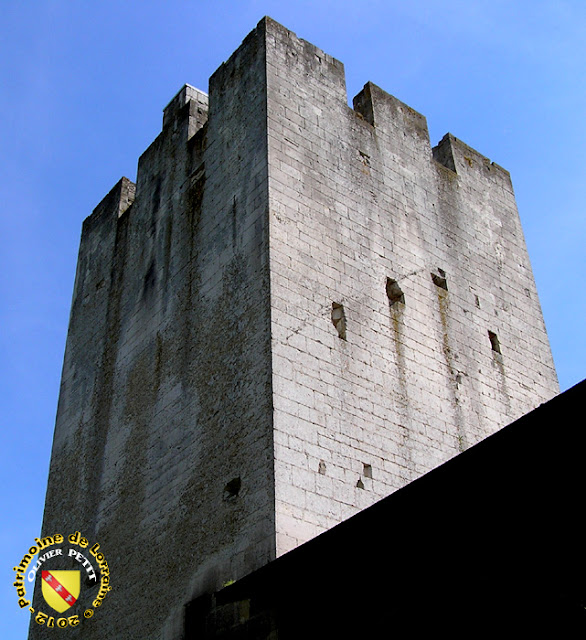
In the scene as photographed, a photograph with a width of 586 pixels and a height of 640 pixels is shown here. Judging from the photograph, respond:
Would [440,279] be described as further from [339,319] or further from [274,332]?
[274,332]

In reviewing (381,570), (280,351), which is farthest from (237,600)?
(280,351)

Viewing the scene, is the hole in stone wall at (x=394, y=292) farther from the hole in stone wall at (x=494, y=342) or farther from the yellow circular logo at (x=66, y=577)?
the yellow circular logo at (x=66, y=577)

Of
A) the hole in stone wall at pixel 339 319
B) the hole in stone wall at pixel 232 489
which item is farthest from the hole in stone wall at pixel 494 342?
the hole in stone wall at pixel 232 489

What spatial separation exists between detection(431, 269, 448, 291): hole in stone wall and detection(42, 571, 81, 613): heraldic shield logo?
4988 millimetres

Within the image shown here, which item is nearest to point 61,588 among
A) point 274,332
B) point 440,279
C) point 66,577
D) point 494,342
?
point 66,577

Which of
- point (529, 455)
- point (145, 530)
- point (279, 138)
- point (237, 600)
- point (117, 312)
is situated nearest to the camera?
point (529, 455)

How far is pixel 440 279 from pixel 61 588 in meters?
5.36

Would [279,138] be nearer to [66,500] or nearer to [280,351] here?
[280,351]

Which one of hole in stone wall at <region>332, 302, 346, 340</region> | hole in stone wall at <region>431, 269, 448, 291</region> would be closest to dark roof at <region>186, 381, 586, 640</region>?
hole in stone wall at <region>332, 302, 346, 340</region>

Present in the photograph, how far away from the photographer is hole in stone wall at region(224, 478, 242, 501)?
24.1 feet

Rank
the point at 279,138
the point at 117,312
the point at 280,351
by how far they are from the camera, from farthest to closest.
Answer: the point at 117,312, the point at 279,138, the point at 280,351

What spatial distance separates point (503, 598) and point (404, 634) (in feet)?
2.39

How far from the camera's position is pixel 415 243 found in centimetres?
982

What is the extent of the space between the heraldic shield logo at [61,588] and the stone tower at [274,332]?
1.17 feet
